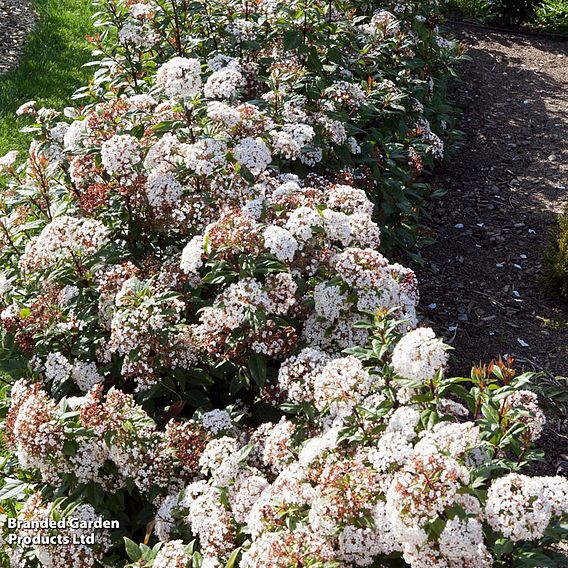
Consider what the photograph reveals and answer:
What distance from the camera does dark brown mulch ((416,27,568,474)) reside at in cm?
424

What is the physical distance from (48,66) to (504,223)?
4.49 metres

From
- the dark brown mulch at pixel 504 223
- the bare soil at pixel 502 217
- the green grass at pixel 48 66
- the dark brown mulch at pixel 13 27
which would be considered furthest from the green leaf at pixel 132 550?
the dark brown mulch at pixel 13 27

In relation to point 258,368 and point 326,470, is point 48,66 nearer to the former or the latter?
point 258,368

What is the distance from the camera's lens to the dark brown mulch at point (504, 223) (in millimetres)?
4238

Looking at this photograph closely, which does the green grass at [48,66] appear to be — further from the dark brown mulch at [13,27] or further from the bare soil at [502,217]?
the bare soil at [502,217]

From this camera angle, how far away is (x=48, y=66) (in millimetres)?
6773

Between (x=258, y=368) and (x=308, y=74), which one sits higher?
(x=308, y=74)

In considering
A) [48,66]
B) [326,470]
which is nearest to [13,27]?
[48,66]

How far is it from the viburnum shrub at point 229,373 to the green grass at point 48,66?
2.21 m

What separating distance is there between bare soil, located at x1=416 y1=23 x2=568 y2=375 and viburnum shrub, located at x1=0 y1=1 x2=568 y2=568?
1.22 meters

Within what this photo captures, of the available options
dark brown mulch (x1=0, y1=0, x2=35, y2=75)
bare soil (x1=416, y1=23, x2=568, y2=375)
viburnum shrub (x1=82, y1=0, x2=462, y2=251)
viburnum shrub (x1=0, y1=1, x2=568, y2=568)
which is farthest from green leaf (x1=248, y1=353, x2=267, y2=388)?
dark brown mulch (x1=0, y1=0, x2=35, y2=75)

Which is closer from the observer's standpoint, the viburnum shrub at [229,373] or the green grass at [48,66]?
the viburnum shrub at [229,373]

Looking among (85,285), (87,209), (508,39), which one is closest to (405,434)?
(85,285)

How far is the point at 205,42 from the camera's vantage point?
15.4ft
